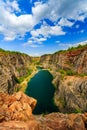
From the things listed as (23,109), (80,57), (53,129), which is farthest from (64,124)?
(80,57)

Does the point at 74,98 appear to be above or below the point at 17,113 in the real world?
below

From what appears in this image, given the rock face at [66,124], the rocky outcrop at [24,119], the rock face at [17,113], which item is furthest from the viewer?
the rock face at [66,124]

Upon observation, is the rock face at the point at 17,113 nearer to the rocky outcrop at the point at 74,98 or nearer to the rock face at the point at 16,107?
the rock face at the point at 16,107

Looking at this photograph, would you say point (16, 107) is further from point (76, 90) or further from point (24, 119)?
point (76, 90)

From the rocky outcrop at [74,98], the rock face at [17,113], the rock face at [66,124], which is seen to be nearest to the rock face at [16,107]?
the rock face at [17,113]

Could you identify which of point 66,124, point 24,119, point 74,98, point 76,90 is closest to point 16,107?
point 24,119

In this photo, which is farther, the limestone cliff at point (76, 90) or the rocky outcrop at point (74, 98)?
the limestone cliff at point (76, 90)

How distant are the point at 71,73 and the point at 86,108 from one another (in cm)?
2944

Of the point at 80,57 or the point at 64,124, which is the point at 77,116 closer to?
the point at 64,124

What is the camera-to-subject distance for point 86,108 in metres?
54.4

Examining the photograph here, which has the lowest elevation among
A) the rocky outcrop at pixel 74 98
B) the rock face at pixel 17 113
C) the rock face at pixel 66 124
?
the rocky outcrop at pixel 74 98

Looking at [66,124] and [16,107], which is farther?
[66,124]

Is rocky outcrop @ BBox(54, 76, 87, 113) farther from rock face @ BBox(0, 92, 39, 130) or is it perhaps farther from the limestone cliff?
rock face @ BBox(0, 92, 39, 130)

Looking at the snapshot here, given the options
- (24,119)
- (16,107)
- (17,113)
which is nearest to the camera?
(24,119)
